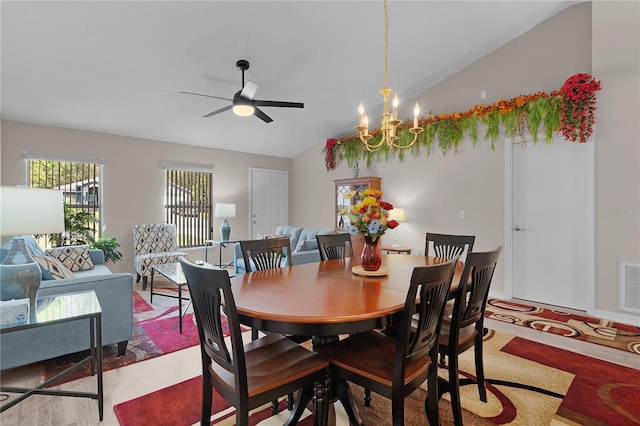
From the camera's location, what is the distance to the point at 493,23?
12.4 ft

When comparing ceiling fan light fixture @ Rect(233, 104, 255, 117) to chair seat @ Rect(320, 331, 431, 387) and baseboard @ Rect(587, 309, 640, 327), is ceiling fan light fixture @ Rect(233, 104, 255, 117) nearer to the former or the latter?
chair seat @ Rect(320, 331, 431, 387)

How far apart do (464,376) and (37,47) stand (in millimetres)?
4783

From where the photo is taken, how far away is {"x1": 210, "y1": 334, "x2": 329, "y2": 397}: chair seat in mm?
1359

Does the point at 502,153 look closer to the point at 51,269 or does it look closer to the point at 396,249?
the point at 396,249

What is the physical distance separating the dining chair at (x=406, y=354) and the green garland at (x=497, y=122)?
3.32 meters

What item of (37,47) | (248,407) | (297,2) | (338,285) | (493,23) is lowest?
(248,407)

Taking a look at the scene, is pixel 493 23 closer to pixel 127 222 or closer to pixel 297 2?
pixel 297 2

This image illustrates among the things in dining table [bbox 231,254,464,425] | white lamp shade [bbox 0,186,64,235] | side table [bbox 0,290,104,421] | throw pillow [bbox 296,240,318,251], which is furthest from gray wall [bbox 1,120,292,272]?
dining table [bbox 231,254,464,425]

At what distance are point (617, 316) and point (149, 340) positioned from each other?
184 inches

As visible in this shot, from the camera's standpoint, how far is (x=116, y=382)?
221cm

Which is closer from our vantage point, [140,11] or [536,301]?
[140,11]

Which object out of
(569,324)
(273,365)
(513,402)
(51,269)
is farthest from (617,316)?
(51,269)

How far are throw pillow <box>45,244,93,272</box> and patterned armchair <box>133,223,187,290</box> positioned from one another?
2.38ft

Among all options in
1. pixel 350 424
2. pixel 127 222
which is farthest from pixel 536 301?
pixel 127 222
